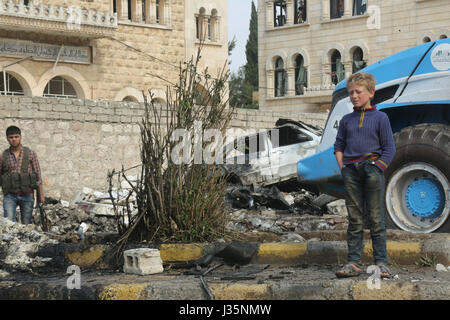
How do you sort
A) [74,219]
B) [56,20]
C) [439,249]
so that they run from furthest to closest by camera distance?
[56,20]
[74,219]
[439,249]

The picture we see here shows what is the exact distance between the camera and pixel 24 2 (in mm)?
29844

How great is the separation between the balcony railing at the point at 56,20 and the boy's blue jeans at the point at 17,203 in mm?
18926

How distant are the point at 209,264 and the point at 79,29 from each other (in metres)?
24.6

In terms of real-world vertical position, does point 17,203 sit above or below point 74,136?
below

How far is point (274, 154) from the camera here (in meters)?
16.6

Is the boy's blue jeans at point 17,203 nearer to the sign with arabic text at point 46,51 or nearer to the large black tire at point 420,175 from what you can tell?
the large black tire at point 420,175

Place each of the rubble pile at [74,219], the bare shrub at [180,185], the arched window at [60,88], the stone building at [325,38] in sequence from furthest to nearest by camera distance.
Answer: the stone building at [325,38] < the arched window at [60,88] < the rubble pile at [74,219] < the bare shrub at [180,185]

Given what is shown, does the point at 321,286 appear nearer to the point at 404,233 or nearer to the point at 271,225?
the point at 404,233

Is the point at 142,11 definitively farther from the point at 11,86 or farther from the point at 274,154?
the point at 274,154

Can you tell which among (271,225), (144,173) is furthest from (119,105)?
(144,173)

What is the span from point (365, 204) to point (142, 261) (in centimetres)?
190

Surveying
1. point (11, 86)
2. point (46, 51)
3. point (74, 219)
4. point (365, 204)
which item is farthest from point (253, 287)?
point (11, 86)

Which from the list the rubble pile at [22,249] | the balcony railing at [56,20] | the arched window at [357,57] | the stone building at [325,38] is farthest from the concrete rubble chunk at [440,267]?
the arched window at [357,57]

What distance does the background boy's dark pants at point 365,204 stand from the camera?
579 centimetres
